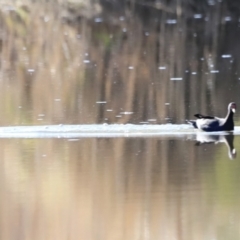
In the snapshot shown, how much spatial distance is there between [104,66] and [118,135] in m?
5.45

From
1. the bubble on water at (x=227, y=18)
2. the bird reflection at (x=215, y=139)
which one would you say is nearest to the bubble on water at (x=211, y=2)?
the bubble on water at (x=227, y=18)

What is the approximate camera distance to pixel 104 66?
1423 cm

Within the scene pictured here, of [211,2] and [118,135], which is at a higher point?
[211,2]

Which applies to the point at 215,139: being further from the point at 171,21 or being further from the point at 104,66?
Result: the point at 171,21

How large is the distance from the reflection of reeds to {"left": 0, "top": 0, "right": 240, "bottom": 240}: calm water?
0.02 m

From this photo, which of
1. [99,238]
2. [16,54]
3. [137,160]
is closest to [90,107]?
[137,160]

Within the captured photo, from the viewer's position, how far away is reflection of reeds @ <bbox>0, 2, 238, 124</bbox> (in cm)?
1049

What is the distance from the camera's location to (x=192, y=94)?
11.1 m

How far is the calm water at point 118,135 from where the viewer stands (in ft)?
19.7

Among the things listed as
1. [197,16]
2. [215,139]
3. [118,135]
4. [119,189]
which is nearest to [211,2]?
[197,16]

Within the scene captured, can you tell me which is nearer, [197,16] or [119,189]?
[119,189]

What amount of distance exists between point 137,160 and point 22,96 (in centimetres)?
442

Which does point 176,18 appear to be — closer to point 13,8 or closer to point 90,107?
point 13,8

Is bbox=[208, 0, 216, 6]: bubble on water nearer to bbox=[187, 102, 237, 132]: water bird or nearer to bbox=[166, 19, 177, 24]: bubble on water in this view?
bbox=[166, 19, 177, 24]: bubble on water
